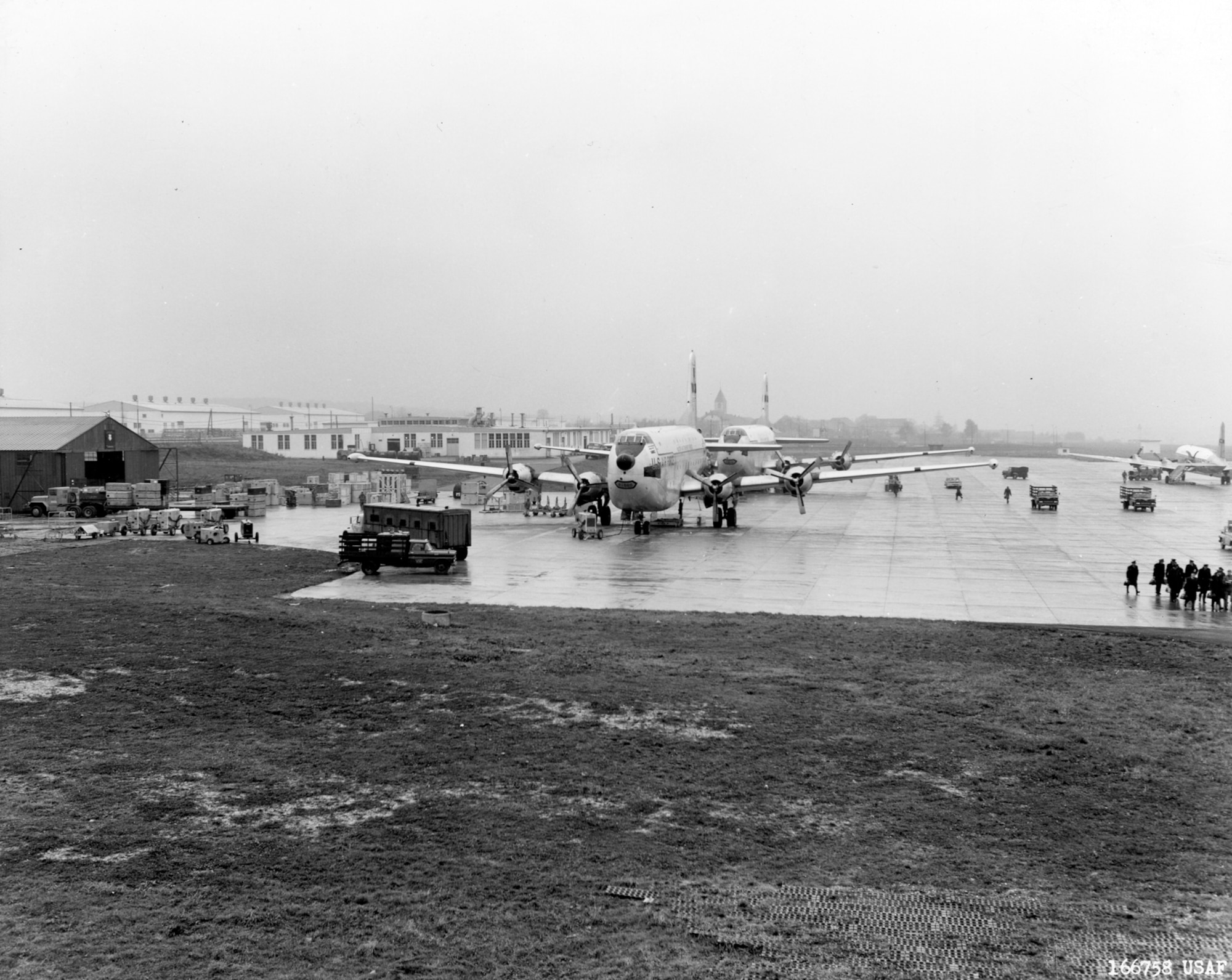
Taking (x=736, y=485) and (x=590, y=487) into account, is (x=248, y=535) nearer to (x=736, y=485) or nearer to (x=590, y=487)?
(x=590, y=487)

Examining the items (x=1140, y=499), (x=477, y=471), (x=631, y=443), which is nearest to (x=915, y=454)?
(x=631, y=443)

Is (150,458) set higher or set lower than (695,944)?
higher

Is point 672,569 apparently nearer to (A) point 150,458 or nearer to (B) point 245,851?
(B) point 245,851

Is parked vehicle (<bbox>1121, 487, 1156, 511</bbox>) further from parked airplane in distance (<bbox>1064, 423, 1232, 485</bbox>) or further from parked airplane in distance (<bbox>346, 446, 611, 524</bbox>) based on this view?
parked airplane in distance (<bbox>1064, 423, 1232, 485</bbox>)

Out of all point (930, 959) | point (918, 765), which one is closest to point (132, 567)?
point (918, 765)

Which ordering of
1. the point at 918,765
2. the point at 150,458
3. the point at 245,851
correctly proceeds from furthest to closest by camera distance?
the point at 150,458 < the point at 918,765 < the point at 245,851

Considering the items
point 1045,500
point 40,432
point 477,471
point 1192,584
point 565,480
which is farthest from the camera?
point 40,432
